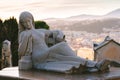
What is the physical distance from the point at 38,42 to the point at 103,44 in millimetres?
14834

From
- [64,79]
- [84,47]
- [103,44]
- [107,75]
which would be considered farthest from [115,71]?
[84,47]

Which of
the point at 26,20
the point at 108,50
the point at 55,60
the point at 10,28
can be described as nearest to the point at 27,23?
the point at 26,20

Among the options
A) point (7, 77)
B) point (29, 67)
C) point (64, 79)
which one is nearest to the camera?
point (64, 79)

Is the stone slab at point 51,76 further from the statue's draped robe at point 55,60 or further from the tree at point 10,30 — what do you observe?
the tree at point 10,30

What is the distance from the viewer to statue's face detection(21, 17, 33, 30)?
1261 centimetres

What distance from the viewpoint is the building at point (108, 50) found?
27.9 m

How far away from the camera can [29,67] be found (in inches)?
484

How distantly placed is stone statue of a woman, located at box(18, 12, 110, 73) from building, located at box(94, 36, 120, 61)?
1469 cm

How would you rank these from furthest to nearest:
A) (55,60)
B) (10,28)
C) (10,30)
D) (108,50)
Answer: (10,28), (10,30), (108,50), (55,60)

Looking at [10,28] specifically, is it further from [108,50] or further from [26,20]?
[26,20]

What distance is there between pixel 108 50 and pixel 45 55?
55.6ft

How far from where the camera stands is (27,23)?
12.6 meters

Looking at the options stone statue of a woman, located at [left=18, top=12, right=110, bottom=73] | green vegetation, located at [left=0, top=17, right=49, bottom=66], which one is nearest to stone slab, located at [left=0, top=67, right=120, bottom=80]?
stone statue of a woman, located at [left=18, top=12, right=110, bottom=73]

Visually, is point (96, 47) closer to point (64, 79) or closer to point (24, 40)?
point (24, 40)
